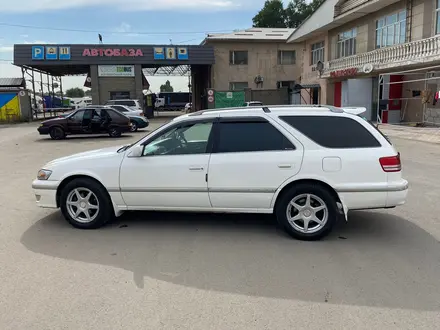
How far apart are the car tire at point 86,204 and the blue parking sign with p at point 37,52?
102ft

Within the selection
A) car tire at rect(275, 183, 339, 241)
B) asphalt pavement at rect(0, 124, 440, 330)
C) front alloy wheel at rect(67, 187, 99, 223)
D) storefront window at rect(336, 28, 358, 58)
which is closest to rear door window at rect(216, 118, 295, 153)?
car tire at rect(275, 183, 339, 241)

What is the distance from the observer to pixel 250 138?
493cm

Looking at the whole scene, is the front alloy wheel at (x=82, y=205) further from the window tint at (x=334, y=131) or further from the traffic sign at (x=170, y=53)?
the traffic sign at (x=170, y=53)

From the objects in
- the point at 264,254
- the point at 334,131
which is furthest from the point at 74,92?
the point at 264,254

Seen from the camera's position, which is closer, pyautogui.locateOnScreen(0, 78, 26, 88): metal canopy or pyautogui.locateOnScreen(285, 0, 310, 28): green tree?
pyautogui.locateOnScreen(0, 78, 26, 88): metal canopy

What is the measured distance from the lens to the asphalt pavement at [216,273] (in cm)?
316

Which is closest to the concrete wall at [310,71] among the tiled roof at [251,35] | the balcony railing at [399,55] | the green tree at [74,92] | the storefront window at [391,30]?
the tiled roof at [251,35]

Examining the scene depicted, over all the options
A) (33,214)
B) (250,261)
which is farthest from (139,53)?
(250,261)

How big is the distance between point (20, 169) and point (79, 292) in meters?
7.98

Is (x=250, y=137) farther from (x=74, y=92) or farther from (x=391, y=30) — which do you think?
(x=74, y=92)

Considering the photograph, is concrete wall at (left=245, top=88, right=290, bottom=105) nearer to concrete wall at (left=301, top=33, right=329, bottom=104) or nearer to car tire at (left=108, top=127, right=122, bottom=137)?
concrete wall at (left=301, top=33, right=329, bottom=104)

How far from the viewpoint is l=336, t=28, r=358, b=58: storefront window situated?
93.6 feet

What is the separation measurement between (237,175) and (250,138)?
50cm

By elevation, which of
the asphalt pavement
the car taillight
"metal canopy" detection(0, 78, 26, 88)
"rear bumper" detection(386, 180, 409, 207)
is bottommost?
the asphalt pavement
